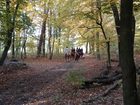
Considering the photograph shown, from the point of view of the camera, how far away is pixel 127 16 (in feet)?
22.7

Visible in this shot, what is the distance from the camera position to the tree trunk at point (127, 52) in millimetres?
6918

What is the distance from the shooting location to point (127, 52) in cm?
697

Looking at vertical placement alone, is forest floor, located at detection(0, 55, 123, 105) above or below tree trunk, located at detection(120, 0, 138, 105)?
below

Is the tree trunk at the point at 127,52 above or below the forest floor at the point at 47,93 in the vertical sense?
above

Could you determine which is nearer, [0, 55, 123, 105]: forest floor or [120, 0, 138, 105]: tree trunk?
[120, 0, 138, 105]: tree trunk

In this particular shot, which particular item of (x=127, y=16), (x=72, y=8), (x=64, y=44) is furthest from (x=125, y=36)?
(x=64, y=44)

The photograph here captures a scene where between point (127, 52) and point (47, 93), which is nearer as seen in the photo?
point (127, 52)

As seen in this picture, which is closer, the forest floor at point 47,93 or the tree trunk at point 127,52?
the tree trunk at point 127,52

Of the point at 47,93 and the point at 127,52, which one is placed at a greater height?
the point at 127,52

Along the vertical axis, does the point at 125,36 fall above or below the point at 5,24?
below

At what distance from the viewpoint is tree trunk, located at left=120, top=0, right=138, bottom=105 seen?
6.92 metres

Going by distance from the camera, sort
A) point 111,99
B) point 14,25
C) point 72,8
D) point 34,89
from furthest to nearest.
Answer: point 14,25, point 72,8, point 34,89, point 111,99

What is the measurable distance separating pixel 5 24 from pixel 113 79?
31.5 ft

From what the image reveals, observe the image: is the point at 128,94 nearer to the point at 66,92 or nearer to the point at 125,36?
the point at 125,36
